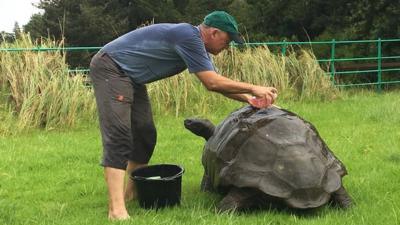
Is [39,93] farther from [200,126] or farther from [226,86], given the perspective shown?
[226,86]

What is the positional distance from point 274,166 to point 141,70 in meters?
1.24

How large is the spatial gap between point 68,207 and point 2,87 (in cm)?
509

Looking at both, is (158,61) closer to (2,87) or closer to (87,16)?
(2,87)

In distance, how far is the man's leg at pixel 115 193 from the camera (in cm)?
414

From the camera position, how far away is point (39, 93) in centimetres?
900

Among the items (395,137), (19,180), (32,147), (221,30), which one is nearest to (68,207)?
(19,180)

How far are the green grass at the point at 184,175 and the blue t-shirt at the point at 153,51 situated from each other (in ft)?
3.54

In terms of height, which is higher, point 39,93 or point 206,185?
point 39,93

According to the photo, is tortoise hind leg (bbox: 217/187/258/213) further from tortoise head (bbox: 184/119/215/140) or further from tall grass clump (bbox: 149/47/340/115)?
tall grass clump (bbox: 149/47/340/115)

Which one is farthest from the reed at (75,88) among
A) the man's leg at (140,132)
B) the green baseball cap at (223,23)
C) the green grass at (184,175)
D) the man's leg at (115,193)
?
the green baseball cap at (223,23)

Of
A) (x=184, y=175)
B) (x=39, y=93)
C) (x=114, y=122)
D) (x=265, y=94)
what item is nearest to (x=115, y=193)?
(x=114, y=122)

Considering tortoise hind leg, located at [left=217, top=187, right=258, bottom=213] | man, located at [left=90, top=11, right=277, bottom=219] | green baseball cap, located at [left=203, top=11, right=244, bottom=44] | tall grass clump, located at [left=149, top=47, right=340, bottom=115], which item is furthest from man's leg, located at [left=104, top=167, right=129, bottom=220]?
tall grass clump, located at [left=149, top=47, right=340, bottom=115]

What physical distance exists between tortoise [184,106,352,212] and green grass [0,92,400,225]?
0.46 feet

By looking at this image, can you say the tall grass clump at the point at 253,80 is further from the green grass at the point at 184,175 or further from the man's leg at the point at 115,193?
the man's leg at the point at 115,193
